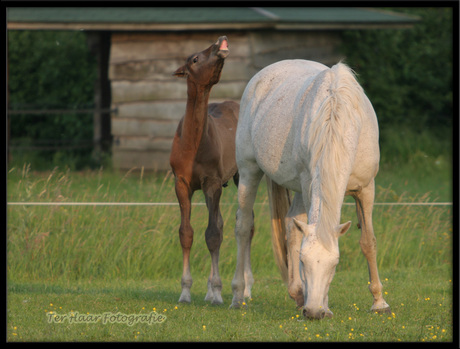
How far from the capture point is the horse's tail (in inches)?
260

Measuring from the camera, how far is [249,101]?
6.73 meters

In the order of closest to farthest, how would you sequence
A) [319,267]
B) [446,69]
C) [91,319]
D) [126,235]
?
[319,267]
[91,319]
[126,235]
[446,69]

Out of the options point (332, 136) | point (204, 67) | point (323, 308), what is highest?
point (204, 67)

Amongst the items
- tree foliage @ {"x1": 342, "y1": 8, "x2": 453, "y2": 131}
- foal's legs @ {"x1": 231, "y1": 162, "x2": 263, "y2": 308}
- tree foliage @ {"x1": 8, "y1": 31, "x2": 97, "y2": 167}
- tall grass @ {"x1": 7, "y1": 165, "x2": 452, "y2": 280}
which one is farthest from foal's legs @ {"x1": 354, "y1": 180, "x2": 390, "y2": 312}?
tree foliage @ {"x1": 8, "y1": 31, "x2": 97, "y2": 167}

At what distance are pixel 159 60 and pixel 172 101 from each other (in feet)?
2.75

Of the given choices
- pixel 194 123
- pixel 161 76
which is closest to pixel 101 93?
pixel 161 76

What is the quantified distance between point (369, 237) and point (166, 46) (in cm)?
870

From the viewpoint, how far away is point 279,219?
666 cm

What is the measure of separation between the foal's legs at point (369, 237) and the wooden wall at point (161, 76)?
306 inches

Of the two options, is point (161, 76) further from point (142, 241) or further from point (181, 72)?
point (181, 72)

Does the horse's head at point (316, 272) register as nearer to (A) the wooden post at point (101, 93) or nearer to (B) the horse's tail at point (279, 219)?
(B) the horse's tail at point (279, 219)

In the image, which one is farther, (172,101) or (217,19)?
(172,101)
